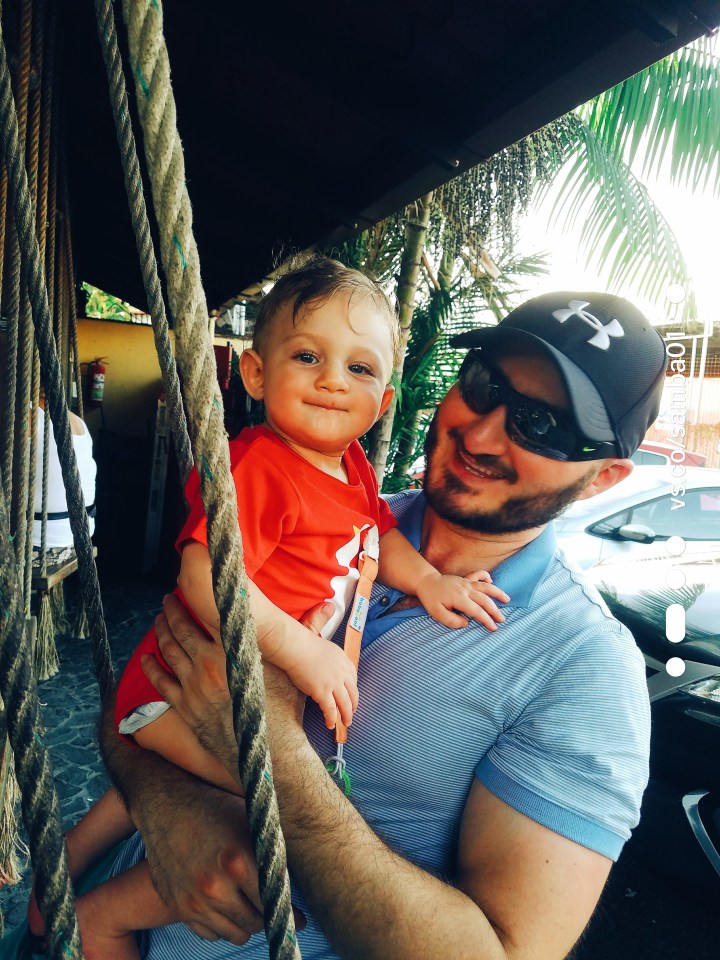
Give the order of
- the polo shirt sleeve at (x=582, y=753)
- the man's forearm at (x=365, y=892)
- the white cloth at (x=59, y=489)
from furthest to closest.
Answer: the white cloth at (x=59, y=489) < the polo shirt sleeve at (x=582, y=753) < the man's forearm at (x=365, y=892)

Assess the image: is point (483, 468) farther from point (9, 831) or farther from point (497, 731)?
point (9, 831)

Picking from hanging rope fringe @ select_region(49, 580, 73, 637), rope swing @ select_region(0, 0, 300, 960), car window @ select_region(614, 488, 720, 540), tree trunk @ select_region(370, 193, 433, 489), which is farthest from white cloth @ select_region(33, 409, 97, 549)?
car window @ select_region(614, 488, 720, 540)

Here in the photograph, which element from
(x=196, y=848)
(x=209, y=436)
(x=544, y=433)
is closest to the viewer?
(x=209, y=436)

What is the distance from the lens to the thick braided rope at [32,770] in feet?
1.86

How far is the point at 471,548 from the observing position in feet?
5.33

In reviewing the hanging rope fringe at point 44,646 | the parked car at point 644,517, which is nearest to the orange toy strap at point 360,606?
the hanging rope fringe at point 44,646

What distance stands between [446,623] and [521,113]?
5.64ft

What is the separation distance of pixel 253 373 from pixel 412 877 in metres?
1.07

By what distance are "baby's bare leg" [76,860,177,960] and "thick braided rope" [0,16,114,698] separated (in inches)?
15.4

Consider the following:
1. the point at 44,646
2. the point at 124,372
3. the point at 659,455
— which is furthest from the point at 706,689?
the point at 124,372

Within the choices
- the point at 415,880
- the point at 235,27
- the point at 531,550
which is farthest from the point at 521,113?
the point at 415,880

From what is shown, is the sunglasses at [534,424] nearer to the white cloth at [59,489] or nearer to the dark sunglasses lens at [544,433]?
the dark sunglasses lens at [544,433]

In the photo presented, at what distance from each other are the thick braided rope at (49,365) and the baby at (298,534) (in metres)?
0.11

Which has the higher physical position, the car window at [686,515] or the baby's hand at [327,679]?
the baby's hand at [327,679]
